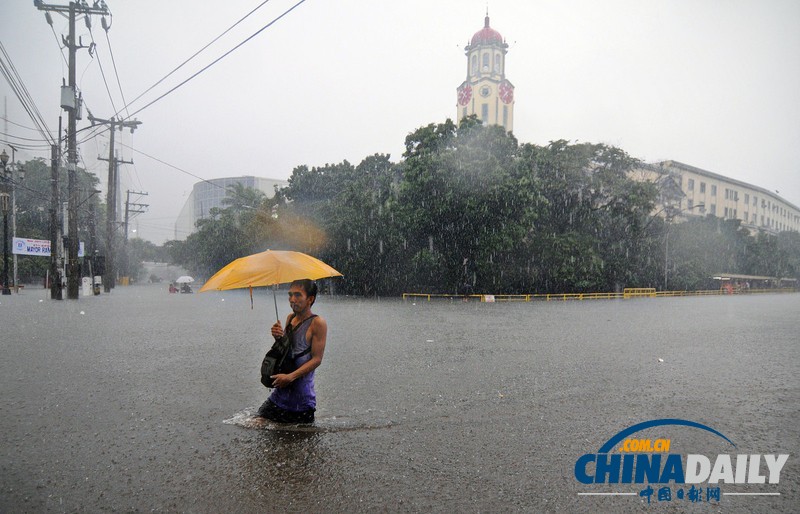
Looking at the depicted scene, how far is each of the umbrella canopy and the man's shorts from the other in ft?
4.19

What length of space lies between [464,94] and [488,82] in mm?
4525

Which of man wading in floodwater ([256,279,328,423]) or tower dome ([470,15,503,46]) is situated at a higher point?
tower dome ([470,15,503,46])

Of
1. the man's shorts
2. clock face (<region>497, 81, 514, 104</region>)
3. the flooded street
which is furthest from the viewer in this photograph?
clock face (<region>497, 81, 514, 104</region>)

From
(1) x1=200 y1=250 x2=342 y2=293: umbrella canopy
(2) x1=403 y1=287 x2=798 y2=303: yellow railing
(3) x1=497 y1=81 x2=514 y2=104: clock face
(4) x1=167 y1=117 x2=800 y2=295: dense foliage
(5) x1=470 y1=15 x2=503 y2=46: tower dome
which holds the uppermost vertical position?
(5) x1=470 y1=15 x2=503 y2=46: tower dome

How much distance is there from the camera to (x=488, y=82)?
78.3 meters

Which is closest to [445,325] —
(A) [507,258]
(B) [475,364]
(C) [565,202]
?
(B) [475,364]

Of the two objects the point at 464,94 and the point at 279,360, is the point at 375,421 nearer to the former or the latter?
the point at 279,360

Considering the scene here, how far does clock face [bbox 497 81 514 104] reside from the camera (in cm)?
7894

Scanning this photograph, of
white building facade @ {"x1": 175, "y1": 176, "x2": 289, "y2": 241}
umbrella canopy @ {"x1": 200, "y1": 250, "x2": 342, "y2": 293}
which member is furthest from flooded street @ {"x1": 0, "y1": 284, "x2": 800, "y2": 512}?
white building facade @ {"x1": 175, "y1": 176, "x2": 289, "y2": 241}

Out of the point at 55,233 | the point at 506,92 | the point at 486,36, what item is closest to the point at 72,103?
the point at 55,233

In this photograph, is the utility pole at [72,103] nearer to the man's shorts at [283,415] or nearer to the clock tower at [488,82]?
the man's shorts at [283,415]

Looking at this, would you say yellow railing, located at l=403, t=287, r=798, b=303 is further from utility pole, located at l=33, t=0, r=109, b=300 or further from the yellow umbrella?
the yellow umbrella

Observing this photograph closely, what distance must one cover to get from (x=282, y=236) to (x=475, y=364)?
37.0 m

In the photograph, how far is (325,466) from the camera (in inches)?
161
